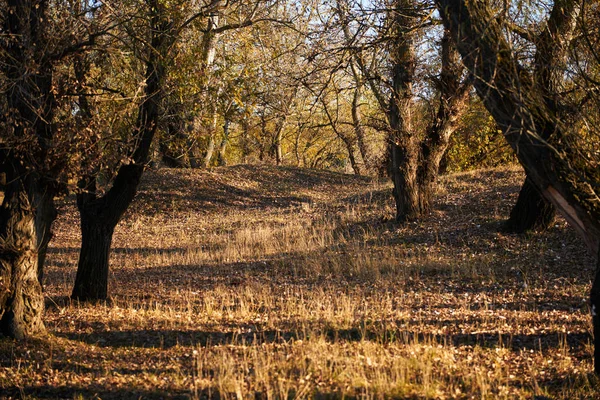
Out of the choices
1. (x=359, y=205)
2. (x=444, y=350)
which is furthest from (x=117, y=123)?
(x=359, y=205)

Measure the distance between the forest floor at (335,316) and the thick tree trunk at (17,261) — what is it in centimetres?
24

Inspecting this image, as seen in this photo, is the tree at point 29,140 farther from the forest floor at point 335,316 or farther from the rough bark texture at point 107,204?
the rough bark texture at point 107,204

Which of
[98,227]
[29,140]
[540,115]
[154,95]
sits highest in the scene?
[154,95]

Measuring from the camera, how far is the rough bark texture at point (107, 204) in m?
7.55

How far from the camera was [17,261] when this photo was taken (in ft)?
20.4

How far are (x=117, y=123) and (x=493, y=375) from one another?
493cm

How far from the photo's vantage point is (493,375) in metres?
5.01

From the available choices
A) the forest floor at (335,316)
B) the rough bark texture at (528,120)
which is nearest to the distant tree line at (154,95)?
the rough bark texture at (528,120)

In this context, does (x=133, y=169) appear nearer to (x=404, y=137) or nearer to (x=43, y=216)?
(x=43, y=216)

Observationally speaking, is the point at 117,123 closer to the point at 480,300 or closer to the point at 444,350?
the point at 444,350

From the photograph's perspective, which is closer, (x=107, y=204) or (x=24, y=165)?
(x=24, y=165)

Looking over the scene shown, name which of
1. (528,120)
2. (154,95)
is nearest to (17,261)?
(154,95)

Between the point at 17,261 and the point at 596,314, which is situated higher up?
the point at 17,261

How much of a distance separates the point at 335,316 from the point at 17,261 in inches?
136
